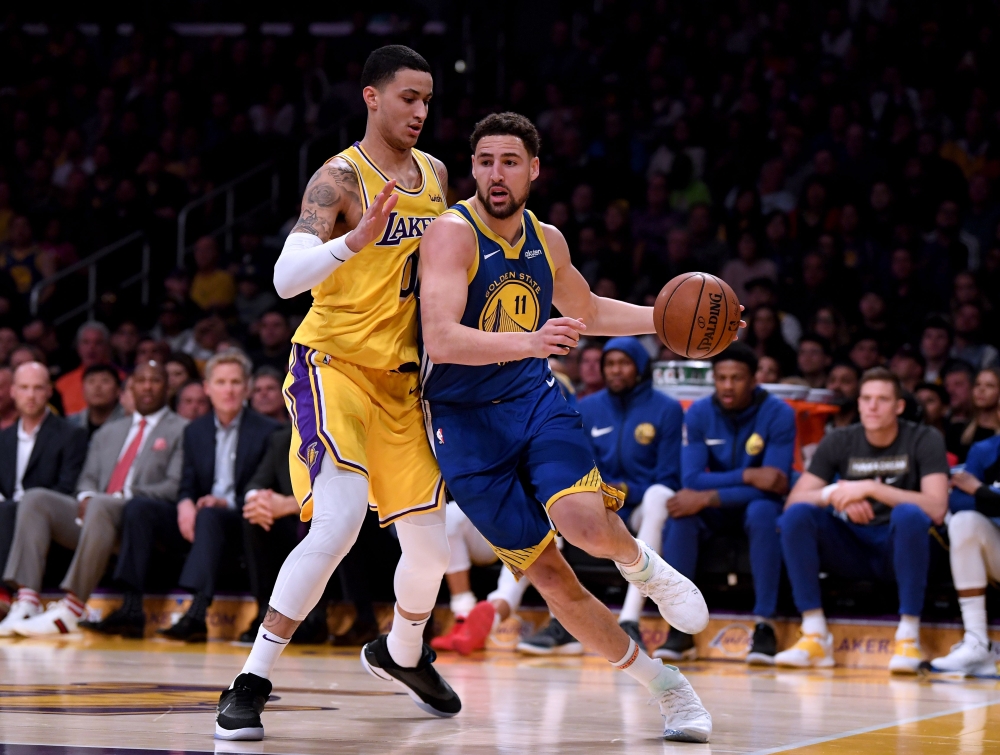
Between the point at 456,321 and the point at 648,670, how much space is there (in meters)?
1.25

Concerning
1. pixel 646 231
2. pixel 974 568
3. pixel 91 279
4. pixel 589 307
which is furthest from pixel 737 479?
pixel 91 279

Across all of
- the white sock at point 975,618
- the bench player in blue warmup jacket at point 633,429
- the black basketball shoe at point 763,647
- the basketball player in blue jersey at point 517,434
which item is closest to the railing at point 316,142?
the bench player in blue warmup jacket at point 633,429

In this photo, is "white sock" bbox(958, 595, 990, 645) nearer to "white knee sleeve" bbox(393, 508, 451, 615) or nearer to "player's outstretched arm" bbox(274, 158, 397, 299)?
"white knee sleeve" bbox(393, 508, 451, 615)

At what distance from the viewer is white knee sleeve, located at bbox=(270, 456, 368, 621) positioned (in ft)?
13.2

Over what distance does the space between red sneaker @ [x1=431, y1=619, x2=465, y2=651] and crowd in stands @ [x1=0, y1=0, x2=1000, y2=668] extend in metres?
0.29

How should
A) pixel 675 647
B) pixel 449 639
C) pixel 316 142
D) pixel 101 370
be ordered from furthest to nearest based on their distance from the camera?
pixel 316 142 < pixel 101 370 < pixel 449 639 < pixel 675 647

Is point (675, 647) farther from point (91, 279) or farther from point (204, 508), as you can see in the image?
point (91, 279)

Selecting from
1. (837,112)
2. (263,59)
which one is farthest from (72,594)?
(263,59)

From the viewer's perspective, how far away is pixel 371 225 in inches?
153

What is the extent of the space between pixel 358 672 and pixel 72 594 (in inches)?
97.6

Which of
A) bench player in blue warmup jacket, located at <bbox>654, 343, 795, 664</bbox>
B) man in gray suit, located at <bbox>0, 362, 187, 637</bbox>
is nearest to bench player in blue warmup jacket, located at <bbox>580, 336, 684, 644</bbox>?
bench player in blue warmup jacket, located at <bbox>654, 343, 795, 664</bbox>

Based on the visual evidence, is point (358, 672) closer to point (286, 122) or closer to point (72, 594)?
point (72, 594)

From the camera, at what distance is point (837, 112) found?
36.7 ft

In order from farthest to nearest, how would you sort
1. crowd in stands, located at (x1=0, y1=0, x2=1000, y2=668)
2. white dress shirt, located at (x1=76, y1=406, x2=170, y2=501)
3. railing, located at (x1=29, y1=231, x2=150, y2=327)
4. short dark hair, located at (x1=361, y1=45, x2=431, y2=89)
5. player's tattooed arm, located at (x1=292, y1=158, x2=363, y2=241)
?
railing, located at (x1=29, y1=231, x2=150, y2=327), white dress shirt, located at (x1=76, y1=406, x2=170, y2=501), crowd in stands, located at (x1=0, y1=0, x2=1000, y2=668), short dark hair, located at (x1=361, y1=45, x2=431, y2=89), player's tattooed arm, located at (x1=292, y1=158, x2=363, y2=241)
